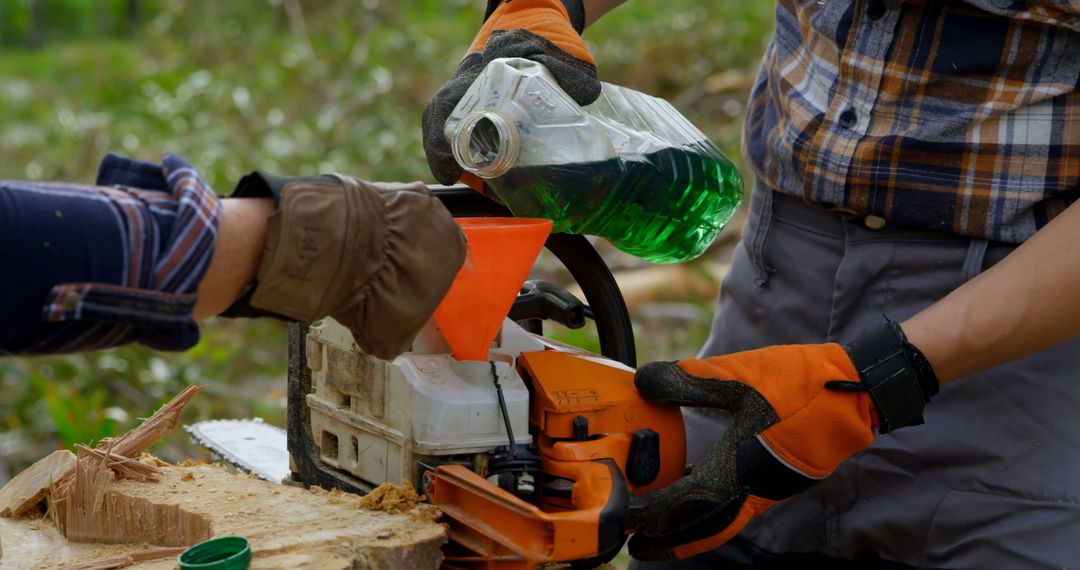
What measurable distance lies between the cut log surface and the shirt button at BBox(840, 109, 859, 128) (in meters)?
0.97

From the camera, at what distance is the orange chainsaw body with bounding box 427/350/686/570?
57.8 inches

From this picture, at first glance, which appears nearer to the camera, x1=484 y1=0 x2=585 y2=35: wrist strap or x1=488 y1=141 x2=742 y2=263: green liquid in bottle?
x1=488 y1=141 x2=742 y2=263: green liquid in bottle

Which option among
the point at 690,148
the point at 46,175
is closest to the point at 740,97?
the point at 46,175

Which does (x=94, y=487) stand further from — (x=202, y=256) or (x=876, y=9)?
(x=876, y=9)

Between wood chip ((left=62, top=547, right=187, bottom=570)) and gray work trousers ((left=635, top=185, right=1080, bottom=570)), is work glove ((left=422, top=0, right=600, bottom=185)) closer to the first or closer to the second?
gray work trousers ((left=635, top=185, right=1080, bottom=570))

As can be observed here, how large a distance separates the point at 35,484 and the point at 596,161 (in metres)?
1.10

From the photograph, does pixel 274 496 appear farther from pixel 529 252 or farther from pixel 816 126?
pixel 816 126

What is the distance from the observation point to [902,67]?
1.84 meters

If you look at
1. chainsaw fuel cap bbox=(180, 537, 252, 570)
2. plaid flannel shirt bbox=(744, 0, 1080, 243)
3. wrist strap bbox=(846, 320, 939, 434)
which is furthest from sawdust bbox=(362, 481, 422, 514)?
plaid flannel shirt bbox=(744, 0, 1080, 243)

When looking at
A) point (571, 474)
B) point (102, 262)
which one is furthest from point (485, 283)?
point (102, 262)

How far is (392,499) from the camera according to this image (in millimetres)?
1593

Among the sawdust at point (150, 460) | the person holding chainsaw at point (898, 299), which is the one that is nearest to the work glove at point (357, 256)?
the person holding chainsaw at point (898, 299)

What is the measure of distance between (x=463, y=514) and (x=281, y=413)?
8.29 ft

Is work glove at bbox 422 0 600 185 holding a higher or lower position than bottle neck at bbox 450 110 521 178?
higher
